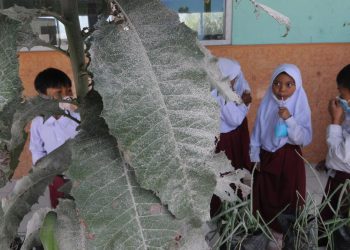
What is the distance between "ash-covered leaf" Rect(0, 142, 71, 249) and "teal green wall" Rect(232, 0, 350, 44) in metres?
2.52

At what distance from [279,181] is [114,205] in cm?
195

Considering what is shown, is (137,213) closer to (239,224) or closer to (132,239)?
(132,239)

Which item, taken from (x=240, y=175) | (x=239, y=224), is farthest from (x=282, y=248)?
(x=240, y=175)

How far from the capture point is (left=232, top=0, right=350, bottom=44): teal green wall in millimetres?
3111

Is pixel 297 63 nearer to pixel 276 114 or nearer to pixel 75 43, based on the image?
pixel 276 114

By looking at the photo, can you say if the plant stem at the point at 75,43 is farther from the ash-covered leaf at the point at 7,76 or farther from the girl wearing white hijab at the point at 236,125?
the girl wearing white hijab at the point at 236,125

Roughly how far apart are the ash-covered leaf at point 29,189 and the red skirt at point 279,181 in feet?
5.64

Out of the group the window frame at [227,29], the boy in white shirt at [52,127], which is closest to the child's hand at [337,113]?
the window frame at [227,29]

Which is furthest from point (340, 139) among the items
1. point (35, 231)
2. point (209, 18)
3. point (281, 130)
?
point (35, 231)

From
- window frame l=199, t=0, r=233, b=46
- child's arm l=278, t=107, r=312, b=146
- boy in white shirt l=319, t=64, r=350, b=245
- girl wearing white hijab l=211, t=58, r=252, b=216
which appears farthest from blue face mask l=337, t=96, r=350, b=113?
window frame l=199, t=0, r=233, b=46

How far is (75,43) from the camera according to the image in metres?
0.75

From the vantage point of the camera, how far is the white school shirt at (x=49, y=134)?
7.06 ft

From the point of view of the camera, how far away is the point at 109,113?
1.85 ft

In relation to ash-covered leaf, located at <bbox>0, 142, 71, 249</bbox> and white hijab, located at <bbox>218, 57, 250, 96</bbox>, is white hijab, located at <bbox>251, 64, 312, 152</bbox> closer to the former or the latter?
white hijab, located at <bbox>218, 57, 250, 96</bbox>
